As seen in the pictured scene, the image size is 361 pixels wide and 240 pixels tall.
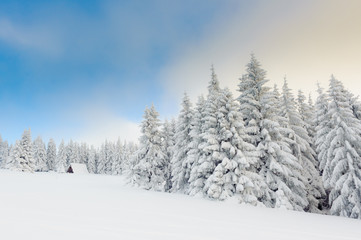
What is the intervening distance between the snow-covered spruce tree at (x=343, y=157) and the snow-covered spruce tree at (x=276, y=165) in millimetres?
2774

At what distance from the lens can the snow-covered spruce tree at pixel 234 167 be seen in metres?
16.2

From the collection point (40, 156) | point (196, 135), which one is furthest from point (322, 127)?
point (40, 156)

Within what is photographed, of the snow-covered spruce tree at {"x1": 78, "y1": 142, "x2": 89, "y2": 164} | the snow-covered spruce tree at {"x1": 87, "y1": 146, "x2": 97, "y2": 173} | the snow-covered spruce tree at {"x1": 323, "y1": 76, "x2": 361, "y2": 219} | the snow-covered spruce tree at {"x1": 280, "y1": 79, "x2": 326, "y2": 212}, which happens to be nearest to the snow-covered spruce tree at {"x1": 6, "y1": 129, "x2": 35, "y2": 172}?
the snow-covered spruce tree at {"x1": 87, "y1": 146, "x2": 97, "y2": 173}

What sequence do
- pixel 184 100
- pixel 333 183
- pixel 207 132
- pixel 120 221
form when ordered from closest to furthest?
1. pixel 120 221
2. pixel 333 183
3. pixel 207 132
4. pixel 184 100

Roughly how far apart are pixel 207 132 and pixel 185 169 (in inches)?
270

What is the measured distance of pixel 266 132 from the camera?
18250mm

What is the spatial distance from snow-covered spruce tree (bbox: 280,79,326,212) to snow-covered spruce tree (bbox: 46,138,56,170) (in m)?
88.4

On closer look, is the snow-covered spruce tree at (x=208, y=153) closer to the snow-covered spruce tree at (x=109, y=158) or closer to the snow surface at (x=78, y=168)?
the snow surface at (x=78, y=168)

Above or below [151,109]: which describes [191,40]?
above

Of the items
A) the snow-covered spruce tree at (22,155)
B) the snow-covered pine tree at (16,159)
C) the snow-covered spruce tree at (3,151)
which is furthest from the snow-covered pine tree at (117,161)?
the snow-covered spruce tree at (3,151)

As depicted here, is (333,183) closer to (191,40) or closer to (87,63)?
(191,40)

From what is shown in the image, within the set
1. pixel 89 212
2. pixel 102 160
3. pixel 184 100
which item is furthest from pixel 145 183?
pixel 102 160

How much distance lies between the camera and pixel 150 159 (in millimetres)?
26484

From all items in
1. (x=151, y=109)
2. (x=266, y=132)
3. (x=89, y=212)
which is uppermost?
(x=151, y=109)
